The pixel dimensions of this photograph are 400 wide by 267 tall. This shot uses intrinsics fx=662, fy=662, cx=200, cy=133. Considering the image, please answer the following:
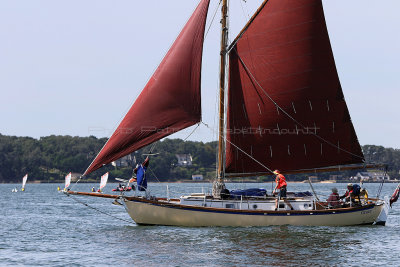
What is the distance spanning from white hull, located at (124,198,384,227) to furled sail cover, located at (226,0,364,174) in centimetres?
293

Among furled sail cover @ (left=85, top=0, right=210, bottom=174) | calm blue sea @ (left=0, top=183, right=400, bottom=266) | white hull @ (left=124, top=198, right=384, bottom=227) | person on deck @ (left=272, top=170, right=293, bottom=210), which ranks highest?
furled sail cover @ (left=85, top=0, right=210, bottom=174)

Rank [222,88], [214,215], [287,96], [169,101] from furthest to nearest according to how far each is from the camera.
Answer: [287,96] → [222,88] → [214,215] → [169,101]

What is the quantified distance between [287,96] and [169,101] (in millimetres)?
7052

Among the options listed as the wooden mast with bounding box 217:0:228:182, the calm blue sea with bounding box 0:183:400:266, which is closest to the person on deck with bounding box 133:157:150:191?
the calm blue sea with bounding box 0:183:400:266

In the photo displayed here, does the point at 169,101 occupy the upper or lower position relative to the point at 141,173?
upper

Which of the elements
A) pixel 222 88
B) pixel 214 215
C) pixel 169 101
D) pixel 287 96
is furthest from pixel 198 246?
pixel 287 96

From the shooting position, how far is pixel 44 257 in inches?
1099

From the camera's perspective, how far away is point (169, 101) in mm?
34219

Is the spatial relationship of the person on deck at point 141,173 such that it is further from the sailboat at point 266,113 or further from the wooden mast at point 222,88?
the wooden mast at point 222,88

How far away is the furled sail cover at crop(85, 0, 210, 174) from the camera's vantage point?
32.8 meters

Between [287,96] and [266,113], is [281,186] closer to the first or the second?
[266,113]

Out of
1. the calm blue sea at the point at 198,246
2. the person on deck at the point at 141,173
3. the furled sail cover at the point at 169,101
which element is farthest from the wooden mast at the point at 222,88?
the person on deck at the point at 141,173

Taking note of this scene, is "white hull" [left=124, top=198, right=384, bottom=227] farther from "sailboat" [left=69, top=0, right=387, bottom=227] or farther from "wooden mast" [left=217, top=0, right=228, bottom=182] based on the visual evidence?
"wooden mast" [left=217, top=0, right=228, bottom=182]

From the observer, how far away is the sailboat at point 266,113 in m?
34.7
